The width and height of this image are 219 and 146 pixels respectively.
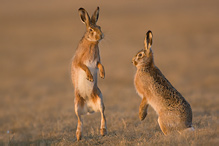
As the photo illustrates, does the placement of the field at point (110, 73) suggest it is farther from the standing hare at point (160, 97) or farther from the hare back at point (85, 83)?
the hare back at point (85, 83)

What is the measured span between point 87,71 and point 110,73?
12.3 metres

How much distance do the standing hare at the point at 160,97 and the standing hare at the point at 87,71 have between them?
2.95 ft

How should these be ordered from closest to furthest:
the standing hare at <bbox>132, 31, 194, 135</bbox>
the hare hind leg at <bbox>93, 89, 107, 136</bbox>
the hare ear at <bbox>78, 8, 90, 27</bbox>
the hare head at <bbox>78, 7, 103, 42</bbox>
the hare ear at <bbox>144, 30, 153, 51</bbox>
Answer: the standing hare at <bbox>132, 31, 194, 135</bbox>, the hare hind leg at <bbox>93, 89, 107, 136</bbox>, the hare head at <bbox>78, 7, 103, 42</bbox>, the hare ear at <bbox>78, 8, 90, 27</bbox>, the hare ear at <bbox>144, 30, 153, 51</bbox>

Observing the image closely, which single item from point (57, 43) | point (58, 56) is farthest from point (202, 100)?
point (57, 43)

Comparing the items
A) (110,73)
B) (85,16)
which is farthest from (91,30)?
(110,73)

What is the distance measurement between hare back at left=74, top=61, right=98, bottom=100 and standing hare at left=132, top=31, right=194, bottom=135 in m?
0.99

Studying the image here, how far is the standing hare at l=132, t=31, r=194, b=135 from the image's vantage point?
736cm

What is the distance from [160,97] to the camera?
7652 millimetres

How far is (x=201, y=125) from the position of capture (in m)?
8.41

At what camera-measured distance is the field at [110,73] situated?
27.4ft

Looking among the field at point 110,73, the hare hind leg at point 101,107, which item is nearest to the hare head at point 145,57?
the field at point 110,73

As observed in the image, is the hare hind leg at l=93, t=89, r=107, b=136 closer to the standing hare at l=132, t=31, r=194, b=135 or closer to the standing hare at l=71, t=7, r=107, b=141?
the standing hare at l=71, t=7, r=107, b=141

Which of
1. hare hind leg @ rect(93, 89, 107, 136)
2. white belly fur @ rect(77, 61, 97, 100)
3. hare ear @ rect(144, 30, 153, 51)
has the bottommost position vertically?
hare hind leg @ rect(93, 89, 107, 136)

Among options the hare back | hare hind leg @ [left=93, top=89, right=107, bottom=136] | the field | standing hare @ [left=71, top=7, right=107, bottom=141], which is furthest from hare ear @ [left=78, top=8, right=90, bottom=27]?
hare hind leg @ [left=93, top=89, right=107, bottom=136]
